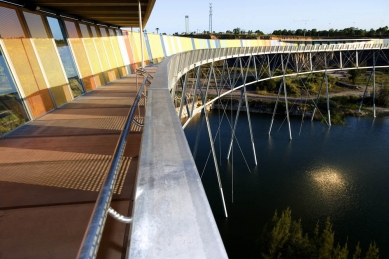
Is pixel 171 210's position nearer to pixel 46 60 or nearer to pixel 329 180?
pixel 46 60

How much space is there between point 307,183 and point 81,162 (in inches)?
679

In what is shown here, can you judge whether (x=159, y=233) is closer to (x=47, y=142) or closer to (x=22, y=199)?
(x=22, y=199)

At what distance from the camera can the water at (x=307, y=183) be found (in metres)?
13.3

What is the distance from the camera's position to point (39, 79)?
21.9ft

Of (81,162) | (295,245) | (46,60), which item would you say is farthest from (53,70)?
(295,245)

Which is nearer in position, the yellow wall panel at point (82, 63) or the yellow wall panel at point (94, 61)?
the yellow wall panel at point (82, 63)

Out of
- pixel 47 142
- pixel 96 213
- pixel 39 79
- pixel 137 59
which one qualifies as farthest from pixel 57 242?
pixel 137 59

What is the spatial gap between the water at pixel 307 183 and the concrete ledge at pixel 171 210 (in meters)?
11.8

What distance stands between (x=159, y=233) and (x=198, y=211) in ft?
0.60

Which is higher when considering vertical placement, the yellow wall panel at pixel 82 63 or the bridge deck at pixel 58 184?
the yellow wall panel at pixel 82 63

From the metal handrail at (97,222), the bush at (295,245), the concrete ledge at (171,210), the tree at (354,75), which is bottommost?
the tree at (354,75)

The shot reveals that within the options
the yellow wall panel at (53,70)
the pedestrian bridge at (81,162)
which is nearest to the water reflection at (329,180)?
the pedestrian bridge at (81,162)

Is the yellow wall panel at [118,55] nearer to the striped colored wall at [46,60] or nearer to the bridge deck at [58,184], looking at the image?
the striped colored wall at [46,60]

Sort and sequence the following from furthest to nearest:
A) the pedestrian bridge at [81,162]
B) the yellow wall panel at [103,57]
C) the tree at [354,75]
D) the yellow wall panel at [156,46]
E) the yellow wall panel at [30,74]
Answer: the tree at [354,75] < the yellow wall panel at [156,46] < the yellow wall panel at [103,57] < the yellow wall panel at [30,74] < the pedestrian bridge at [81,162]
